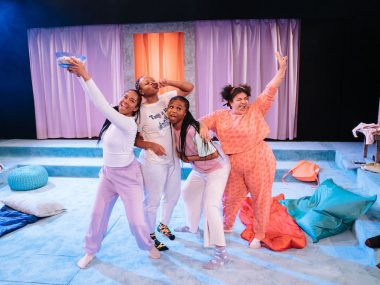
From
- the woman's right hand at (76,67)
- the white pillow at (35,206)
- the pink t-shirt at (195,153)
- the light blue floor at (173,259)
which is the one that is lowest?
the light blue floor at (173,259)

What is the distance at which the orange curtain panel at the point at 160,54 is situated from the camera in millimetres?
6180

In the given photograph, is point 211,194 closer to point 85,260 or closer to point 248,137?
point 248,137

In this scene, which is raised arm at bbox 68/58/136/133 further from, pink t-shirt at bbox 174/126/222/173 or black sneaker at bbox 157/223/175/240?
black sneaker at bbox 157/223/175/240

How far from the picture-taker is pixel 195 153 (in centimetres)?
257

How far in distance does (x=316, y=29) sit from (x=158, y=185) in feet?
13.8

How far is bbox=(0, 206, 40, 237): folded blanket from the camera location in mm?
3232

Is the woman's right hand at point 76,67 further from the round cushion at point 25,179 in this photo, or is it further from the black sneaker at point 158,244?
the round cushion at point 25,179

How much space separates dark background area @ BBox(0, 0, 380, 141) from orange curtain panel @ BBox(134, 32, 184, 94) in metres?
0.75

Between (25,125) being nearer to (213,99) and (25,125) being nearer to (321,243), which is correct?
(213,99)

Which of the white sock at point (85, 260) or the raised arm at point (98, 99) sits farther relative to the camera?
the white sock at point (85, 260)

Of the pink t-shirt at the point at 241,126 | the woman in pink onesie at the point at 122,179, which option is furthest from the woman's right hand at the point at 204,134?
the woman in pink onesie at the point at 122,179

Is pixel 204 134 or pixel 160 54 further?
pixel 160 54

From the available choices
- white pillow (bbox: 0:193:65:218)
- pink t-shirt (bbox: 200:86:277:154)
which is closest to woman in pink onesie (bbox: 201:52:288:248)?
pink t-shirt (bbox: 200:86:277:154)

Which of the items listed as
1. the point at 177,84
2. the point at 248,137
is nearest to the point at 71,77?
the point at 177,84
